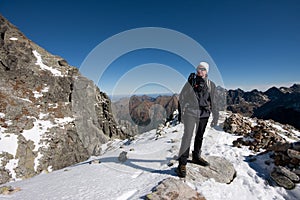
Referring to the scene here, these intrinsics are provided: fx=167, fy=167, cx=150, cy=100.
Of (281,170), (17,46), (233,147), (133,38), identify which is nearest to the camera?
(281,170)

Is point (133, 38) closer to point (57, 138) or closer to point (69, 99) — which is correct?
point (57, 138)

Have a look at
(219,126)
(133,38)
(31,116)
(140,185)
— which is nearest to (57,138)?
(31,116)

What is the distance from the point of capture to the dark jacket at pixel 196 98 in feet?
19.9

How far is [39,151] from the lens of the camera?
30.9 metres

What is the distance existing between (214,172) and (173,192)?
8.10 ft

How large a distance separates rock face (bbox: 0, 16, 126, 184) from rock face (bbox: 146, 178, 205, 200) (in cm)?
2352

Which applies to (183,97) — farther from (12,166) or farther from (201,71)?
(12,166)

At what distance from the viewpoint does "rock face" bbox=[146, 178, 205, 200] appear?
4.75m

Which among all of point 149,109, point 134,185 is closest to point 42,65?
point 149,109

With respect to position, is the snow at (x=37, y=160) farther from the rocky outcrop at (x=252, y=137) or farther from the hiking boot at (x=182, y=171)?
the hiking boot at (x=182, y=171)

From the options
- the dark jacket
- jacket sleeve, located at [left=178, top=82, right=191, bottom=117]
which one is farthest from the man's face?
jacket sleeve, located at [left=178, top=82, right=191, bottom=117]

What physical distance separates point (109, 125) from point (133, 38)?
2035 inches

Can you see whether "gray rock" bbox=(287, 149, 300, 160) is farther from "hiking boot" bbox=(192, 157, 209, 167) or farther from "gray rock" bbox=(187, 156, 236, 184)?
"hiking boot" bbox=(192, 157, 209, 167)

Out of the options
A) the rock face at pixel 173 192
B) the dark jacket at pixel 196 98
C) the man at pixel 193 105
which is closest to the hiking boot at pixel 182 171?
the man at pixel 193 105
